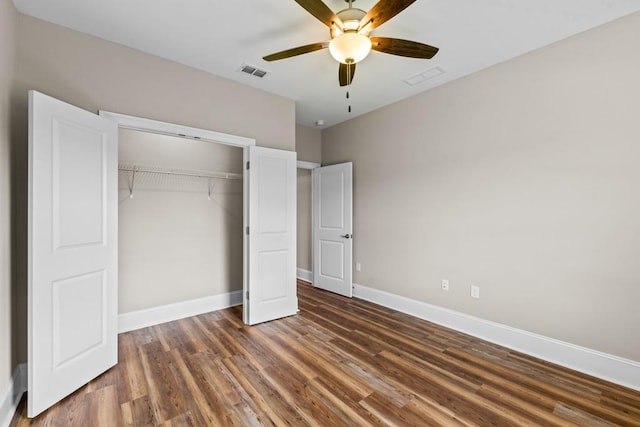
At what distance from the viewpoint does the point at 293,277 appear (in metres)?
3.75

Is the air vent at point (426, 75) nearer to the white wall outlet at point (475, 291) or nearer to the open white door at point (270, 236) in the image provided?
the open white door at point (270, 236)

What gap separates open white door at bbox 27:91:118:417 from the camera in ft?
6.14

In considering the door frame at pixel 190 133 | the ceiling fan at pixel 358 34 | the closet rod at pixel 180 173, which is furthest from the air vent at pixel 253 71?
the closet rod at pixel 180 173

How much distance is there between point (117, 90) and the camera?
267cm

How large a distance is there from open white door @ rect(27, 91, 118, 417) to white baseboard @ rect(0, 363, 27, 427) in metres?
0.12

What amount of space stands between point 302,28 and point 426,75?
5.10ft

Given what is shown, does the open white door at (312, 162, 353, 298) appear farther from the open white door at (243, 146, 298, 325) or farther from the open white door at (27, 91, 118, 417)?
the open white door at (27, 91, 118, 417)

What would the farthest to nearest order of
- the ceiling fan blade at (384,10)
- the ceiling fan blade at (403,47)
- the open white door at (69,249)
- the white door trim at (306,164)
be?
the white door trim at (306,164)
the ceiling fan blade at (403,47)
the open white door at (69,249)
the ceiling fan blade at (384,10)

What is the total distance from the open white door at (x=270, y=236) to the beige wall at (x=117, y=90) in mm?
393

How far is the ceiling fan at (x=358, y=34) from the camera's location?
1.70 meters

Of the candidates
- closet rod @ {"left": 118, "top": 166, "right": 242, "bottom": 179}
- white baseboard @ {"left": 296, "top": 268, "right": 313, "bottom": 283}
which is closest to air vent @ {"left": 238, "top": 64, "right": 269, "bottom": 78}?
closet rod @ {"left": 118, "top": 166, "right": 242, "bottom": 179}

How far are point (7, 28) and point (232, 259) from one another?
2.95 metres

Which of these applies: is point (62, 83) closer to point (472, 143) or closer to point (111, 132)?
A: point (111, 132)

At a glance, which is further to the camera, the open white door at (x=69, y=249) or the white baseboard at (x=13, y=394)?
the open white door at (x=69, y=249)
